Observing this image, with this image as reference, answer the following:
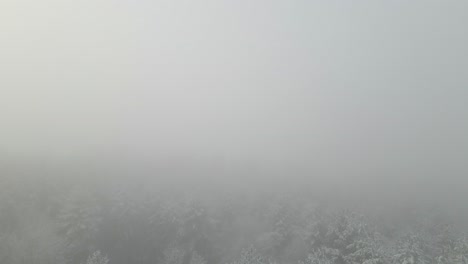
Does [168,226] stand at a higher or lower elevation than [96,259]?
lower

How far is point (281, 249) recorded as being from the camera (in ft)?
229

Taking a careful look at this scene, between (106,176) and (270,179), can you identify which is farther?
(270,179)

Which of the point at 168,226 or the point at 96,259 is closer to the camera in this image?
the point at 96,259

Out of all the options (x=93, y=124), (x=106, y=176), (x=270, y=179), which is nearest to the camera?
(x=106, y=176)

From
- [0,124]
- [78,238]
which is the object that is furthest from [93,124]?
[78,238]

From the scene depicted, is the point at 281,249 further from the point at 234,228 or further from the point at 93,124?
the point at 93,124

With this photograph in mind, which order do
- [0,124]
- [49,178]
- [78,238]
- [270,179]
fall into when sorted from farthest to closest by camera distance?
[0,124]
[270,179]
[49,178]
[78,238]

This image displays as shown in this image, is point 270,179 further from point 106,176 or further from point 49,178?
point 49,178

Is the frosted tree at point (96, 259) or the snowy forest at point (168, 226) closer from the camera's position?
the frosted tree at point (96, 259)

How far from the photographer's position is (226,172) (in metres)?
132

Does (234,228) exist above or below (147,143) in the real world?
below

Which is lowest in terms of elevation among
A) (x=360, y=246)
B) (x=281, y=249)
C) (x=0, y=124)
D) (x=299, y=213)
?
(x=281, y=249)

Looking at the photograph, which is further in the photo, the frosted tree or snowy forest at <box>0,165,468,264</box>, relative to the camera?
snowy forest at <box>0,165,468,264</box>

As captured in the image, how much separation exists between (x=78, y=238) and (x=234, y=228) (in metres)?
35.5
